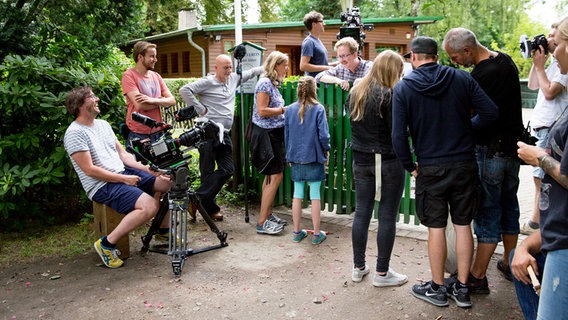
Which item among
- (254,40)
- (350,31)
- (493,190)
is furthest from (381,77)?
(254,40)

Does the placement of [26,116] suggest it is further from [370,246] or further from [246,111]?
[370,246]

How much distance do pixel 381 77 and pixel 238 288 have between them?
2039mm

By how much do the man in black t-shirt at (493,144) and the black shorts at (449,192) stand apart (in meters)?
0.24

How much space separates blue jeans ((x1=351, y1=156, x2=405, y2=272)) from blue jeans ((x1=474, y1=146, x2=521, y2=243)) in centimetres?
62

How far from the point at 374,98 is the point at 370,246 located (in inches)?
69.1

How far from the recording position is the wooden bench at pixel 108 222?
496 cm

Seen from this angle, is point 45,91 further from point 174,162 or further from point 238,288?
point 238,288

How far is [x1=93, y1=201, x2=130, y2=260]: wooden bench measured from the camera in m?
4.96

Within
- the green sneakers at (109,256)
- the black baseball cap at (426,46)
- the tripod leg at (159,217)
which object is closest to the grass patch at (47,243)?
the green sneakers at (109,256)

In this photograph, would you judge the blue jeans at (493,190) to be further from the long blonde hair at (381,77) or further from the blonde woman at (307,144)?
A: the blonde woman at (307,144)

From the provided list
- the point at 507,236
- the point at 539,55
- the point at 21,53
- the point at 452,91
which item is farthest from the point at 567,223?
the point at 21,53

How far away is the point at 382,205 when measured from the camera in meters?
4.25

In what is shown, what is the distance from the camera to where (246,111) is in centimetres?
682

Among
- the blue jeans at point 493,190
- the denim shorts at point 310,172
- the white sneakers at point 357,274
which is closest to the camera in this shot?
the blue jeans at point 493,190
